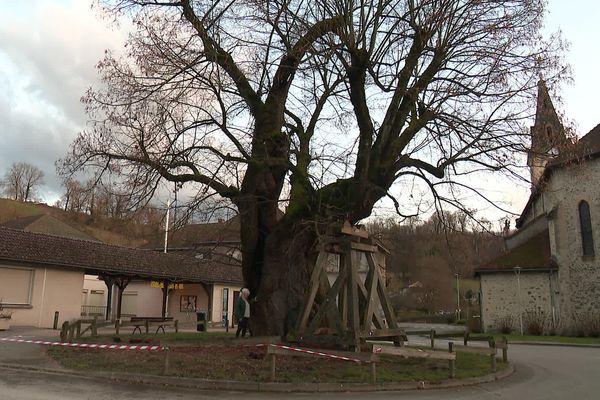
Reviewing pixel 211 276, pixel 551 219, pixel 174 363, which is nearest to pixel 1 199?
pixel 211 276

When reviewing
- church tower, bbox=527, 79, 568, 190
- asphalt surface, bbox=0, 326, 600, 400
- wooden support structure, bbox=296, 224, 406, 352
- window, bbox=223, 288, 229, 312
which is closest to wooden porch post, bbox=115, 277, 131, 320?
window, bbox=223, 288, 229, 312

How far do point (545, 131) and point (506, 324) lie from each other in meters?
27.0

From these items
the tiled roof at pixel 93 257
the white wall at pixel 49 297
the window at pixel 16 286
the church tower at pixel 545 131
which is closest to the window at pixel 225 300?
the tiled roof at pixel 93 257

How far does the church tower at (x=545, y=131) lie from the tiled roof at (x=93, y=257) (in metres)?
13.9

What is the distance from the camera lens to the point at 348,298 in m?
14.8

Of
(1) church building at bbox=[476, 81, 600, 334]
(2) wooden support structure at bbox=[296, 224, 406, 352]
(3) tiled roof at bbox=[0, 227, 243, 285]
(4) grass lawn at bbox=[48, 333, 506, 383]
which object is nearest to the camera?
(4) grass lawn at bbox=[48, 333, 506, 383]

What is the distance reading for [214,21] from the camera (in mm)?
14352

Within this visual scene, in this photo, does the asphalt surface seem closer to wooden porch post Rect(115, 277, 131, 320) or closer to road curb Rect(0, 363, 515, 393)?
road curb Rect(0, 363, 515, 393)

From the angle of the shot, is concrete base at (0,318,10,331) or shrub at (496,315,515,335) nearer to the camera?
concrete base at (0,318,10,331)

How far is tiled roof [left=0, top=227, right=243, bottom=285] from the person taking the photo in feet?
88.6

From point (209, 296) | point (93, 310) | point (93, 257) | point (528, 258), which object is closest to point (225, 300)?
point (209, 296)

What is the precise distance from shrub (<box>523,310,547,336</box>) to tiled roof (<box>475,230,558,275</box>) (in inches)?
116

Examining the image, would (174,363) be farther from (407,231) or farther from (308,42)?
(407,231)

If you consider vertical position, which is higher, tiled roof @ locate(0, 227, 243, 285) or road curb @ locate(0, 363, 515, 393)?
tiled roof @ locate(0, 227, 243, 285)
